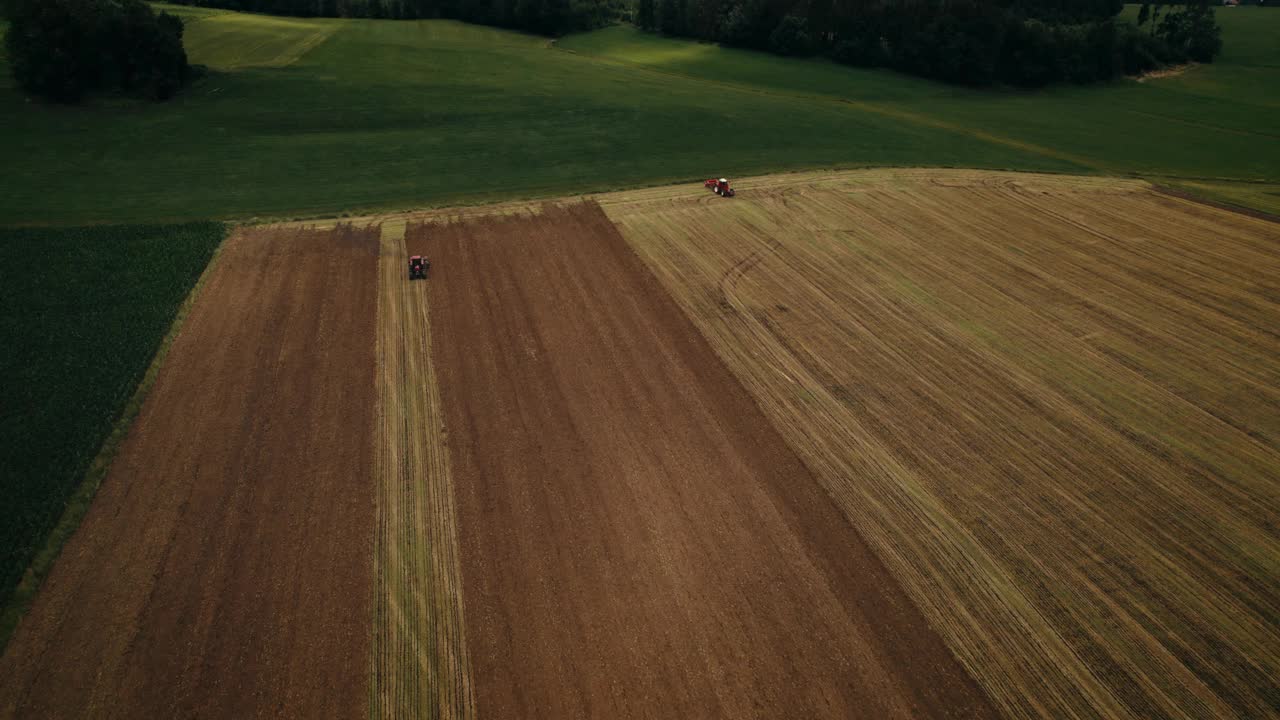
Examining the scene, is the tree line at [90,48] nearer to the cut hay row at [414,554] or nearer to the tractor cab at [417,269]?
the tractor cab at [417,269]

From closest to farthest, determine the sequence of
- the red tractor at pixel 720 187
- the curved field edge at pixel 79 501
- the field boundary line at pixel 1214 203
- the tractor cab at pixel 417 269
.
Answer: the curved field edge at pixel 79 501
the tractor cab at pixel 417 269
the field boundary line at pixel 1214 203
the red tractor at pixel 720 187

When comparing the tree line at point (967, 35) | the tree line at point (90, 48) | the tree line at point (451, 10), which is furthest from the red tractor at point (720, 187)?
the tree line at point (451, 10)

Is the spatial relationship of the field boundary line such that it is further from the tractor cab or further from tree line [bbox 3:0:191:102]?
tree line [bbox 3:0:191:102]

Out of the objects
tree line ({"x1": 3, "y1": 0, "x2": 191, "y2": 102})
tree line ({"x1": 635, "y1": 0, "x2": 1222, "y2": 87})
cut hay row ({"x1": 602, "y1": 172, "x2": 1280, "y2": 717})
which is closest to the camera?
cut hay row ({"x1": 602, "y1": 172, "x2": 1280, "y2": 717})

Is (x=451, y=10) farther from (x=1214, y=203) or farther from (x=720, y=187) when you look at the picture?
(x=1214, y=203)

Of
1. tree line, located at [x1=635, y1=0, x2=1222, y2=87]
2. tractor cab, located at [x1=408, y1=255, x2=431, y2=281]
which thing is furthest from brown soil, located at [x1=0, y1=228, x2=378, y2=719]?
tree line, located at [x1=635, y1=0, x2=1222, y2=87]

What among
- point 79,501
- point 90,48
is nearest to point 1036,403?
point 79,501
